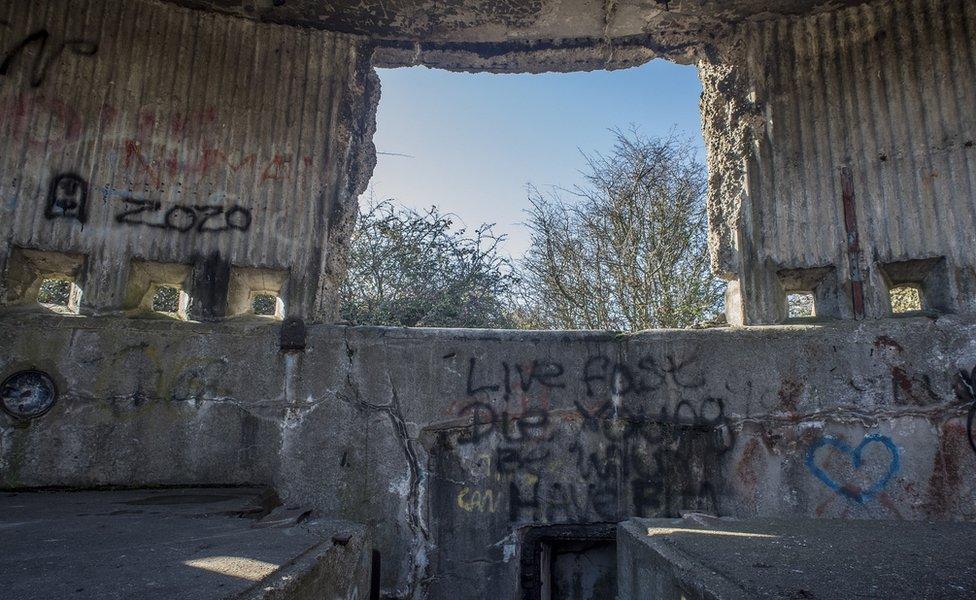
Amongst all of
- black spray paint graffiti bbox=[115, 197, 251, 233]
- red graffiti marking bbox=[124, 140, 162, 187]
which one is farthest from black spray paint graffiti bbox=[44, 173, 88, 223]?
red graffiti marking bbox=[124, 140, 162, 187]

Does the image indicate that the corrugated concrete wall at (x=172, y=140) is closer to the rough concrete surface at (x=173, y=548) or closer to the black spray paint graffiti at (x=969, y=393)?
the rough concrete surface at (x=173, y=548)

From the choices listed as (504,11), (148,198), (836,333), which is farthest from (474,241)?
(836,333)

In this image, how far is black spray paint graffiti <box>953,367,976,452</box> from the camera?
352cm

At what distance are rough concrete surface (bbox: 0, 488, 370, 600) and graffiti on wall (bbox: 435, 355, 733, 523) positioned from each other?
942 millimetres

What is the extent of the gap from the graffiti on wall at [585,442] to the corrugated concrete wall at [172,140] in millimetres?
1473

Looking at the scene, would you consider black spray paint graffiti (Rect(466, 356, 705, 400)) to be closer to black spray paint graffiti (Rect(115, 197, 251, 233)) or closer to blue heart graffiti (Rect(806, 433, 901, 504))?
blue heart graffiti (Rect(806, 433, 901, 504))

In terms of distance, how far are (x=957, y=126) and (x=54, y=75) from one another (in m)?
6.05

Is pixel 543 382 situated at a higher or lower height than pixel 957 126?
lower

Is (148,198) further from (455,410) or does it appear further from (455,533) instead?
(455,533)

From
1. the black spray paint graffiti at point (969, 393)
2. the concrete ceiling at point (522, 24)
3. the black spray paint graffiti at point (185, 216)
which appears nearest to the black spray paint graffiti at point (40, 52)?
the concrete ceiling at point (522, 24)

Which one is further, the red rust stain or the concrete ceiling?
the concrete ceiling

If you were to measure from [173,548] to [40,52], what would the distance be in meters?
3.71

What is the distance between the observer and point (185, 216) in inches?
167

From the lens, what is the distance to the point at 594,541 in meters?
3.84
